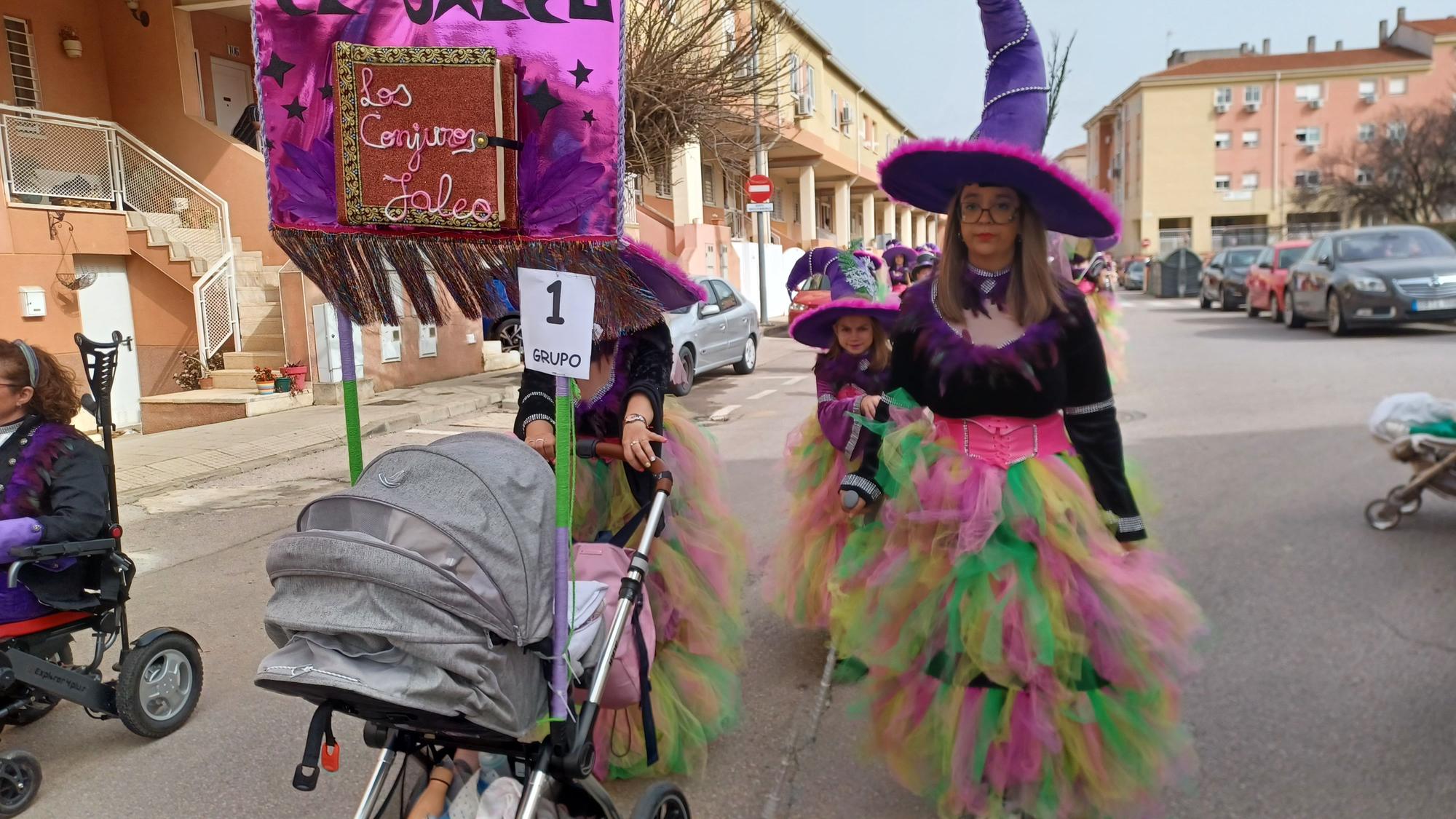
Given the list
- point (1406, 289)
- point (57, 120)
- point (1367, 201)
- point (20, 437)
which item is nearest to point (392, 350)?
point (57, 120)

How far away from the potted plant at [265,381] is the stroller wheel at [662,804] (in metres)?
12.1

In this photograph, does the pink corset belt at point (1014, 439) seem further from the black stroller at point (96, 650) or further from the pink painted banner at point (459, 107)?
the black stroller at point (96, 650)

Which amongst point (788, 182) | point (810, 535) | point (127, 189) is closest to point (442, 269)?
point (810, 535)

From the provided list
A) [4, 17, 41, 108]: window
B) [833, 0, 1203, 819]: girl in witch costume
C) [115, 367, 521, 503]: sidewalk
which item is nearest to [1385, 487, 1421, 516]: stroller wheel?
[833, 0, 1203, 819]: girl in witch costume

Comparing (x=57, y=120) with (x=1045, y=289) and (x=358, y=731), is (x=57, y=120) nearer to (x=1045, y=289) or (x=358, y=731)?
(x=358, y=731)

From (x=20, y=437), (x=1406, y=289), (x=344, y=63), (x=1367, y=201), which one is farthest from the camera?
(x=1367, y=201)

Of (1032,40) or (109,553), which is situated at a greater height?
(1032,40)

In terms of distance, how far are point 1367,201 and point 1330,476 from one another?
4605 cm

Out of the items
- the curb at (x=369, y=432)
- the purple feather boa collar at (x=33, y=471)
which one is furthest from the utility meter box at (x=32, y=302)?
the purple feather boa collar at (x=33, y=471)

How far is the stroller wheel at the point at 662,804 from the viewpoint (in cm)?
238

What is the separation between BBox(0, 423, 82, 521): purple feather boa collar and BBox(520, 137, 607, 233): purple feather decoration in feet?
8.19

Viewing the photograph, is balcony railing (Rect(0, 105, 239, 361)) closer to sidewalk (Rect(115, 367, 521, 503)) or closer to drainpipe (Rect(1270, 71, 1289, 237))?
sidewalk (Rect(115, 367, 521, 503))

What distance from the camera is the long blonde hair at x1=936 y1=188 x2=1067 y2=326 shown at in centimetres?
286

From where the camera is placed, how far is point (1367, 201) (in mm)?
44562
